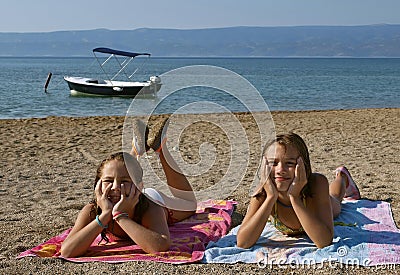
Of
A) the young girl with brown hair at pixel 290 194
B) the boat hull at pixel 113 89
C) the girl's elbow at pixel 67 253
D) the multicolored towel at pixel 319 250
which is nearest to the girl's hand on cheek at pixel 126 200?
the girl's elbow at pixel 67 253

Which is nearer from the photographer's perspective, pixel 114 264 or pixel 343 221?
pixel 114 264

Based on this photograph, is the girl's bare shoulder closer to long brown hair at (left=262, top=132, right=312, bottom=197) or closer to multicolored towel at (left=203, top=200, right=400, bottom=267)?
long brown hair at (left=262, top=132, right=312, bottom=197)

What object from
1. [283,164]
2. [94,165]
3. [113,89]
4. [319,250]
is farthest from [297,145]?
[113,89]

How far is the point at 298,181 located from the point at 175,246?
1.10m

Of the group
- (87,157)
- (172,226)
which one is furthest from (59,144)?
(172,226)

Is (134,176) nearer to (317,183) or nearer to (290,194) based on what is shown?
(290,194)

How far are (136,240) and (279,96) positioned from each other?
98.8 feet

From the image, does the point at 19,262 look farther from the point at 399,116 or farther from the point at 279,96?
the point at 279,96

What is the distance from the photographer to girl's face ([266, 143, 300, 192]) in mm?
3971

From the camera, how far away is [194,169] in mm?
8617

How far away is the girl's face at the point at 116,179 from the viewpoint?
160 inches

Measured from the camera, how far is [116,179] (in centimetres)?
405

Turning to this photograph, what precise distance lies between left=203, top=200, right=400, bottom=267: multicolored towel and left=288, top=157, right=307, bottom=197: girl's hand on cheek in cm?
46

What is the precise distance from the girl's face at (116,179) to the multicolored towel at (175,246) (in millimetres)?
421
